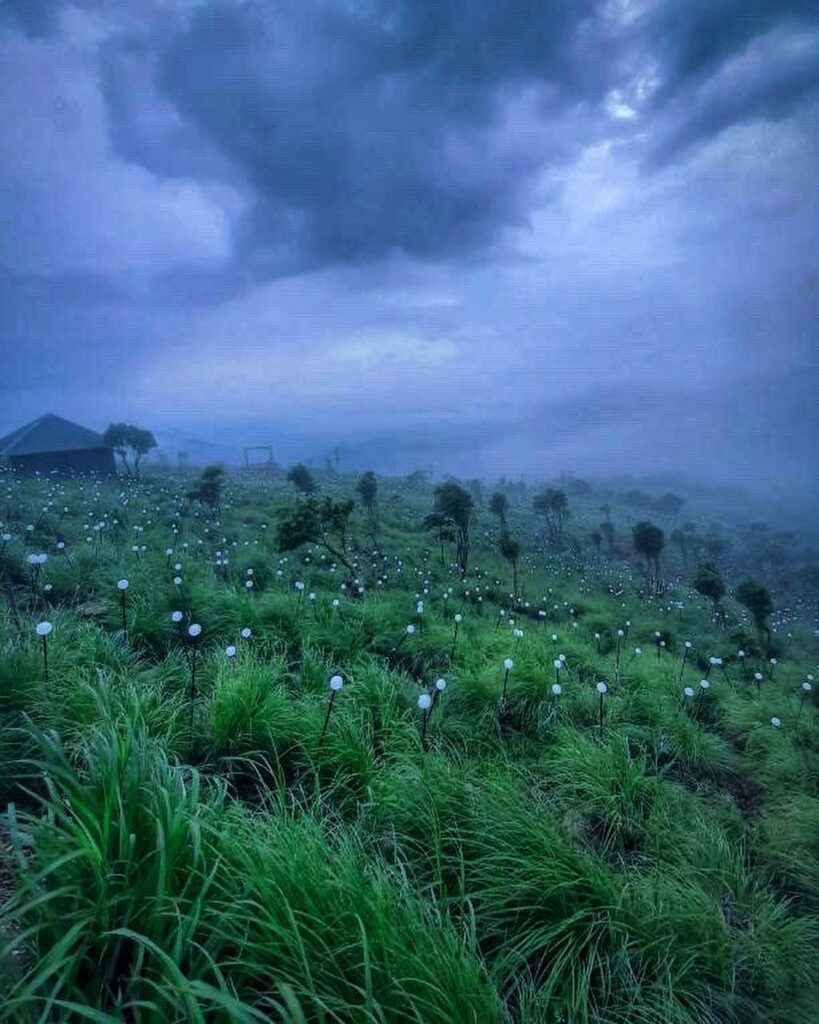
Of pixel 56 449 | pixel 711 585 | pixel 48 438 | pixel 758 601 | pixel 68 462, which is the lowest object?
Answer: pixel 711 585

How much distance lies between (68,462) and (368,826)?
23.2 metres

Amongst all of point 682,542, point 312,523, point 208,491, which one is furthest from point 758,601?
point 682,542

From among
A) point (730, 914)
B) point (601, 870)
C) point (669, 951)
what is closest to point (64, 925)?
point (601, 870)

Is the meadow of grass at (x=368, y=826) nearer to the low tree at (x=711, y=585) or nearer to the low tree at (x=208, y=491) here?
the low tree at (x=208, y=491)

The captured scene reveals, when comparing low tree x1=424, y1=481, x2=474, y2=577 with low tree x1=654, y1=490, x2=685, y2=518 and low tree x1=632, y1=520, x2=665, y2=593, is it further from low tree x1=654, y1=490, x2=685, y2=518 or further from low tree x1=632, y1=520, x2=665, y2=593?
low tree x1=654, y1=490, x2=685, y2=518

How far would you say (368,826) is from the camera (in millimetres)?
2676

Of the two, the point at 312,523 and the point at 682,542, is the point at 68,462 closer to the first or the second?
the point at 312,523

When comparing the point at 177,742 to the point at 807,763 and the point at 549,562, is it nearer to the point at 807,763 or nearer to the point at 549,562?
the point at 807,763

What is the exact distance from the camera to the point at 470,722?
177 inches

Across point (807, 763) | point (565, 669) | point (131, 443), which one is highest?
point (131, 443)

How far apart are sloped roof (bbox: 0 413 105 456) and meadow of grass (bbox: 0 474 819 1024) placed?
14.1 m

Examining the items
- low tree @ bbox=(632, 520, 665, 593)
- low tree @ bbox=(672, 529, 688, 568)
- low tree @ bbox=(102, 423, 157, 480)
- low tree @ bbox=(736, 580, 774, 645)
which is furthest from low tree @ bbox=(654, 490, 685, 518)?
low tree @ bbox=(102, 423, 157, 480)

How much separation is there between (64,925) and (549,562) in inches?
943

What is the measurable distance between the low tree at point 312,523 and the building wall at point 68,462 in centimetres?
1079
